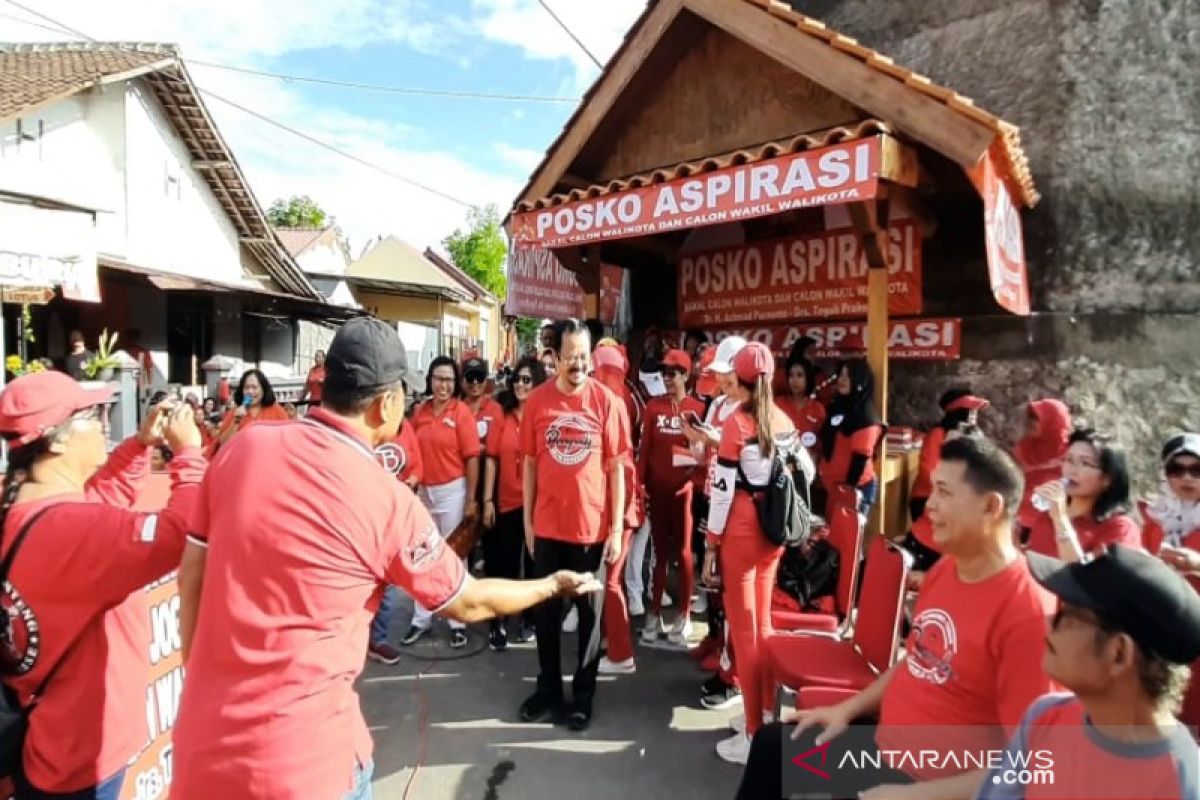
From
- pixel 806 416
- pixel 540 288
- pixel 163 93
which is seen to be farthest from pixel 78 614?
pixel 163 93

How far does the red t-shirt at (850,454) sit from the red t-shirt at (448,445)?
2532 mm

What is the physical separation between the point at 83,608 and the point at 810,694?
229 cm

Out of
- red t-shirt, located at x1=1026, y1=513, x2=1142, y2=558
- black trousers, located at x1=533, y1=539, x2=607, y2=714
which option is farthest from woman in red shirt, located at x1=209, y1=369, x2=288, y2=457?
red t-shirt, located at x1=1026, y1=513, x2=1142, y2=558

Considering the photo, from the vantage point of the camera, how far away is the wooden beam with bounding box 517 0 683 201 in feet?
20.0

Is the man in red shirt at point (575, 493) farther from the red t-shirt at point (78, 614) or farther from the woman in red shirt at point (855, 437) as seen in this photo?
the red t-shirt at point (78, 614)

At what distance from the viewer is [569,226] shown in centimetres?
600

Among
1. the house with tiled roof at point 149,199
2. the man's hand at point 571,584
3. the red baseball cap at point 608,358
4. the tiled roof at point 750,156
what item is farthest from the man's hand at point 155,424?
the house with tiled roof at point 149,199

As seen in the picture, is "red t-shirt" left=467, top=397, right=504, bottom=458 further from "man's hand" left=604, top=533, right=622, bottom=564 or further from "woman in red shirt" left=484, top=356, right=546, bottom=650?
"man's hand" left=604, top=533, right=622, bottom=564

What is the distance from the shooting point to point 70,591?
5.97ft

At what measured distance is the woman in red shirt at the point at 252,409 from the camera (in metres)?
5.91

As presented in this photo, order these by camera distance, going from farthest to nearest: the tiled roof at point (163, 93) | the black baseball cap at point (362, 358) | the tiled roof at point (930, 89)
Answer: the tiled roof at point (163, 93) < the tiled roof at point (930, 89) < the black baseball cap at point (362, 358)

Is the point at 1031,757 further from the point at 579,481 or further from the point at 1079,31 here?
the point at 1079,31

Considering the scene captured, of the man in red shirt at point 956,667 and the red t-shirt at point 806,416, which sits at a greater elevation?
the red t-shirt at point 806,416

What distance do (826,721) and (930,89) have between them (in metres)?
3.80
